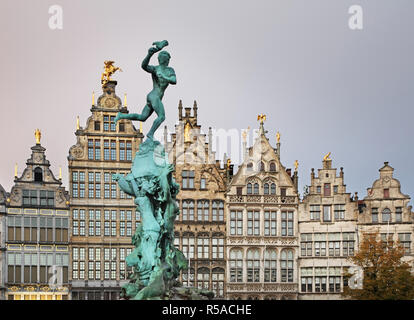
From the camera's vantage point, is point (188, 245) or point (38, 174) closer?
point (38, 174)

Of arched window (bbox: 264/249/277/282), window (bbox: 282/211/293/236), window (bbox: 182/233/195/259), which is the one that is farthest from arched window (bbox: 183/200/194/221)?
window (bbox: 282/211/293/236)

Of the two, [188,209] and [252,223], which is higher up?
[188,209]

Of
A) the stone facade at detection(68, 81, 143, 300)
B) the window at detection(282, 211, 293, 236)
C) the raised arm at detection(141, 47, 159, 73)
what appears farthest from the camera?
the window at detection(282, 211, 293, 236)

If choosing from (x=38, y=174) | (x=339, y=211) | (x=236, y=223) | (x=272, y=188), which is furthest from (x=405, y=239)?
(x=38, y=174)

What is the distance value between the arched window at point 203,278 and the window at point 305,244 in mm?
6065

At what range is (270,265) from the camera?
191 feet

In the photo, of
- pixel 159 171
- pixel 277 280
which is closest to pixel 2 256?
pixel 277 280

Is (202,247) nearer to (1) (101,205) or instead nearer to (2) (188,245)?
(2) (188,245)

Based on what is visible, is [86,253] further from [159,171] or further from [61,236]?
[159,171]

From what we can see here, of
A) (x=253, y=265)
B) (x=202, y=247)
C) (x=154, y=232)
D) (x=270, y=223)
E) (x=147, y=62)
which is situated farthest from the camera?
(x=270, y=223)

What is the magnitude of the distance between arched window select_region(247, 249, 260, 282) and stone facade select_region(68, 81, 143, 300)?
735cm

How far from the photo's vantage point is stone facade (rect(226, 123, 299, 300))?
58031 millimetres

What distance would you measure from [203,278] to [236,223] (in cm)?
397

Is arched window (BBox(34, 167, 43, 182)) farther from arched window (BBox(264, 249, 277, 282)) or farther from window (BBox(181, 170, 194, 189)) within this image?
arched window (BBox(264, 249, 277, 282))
